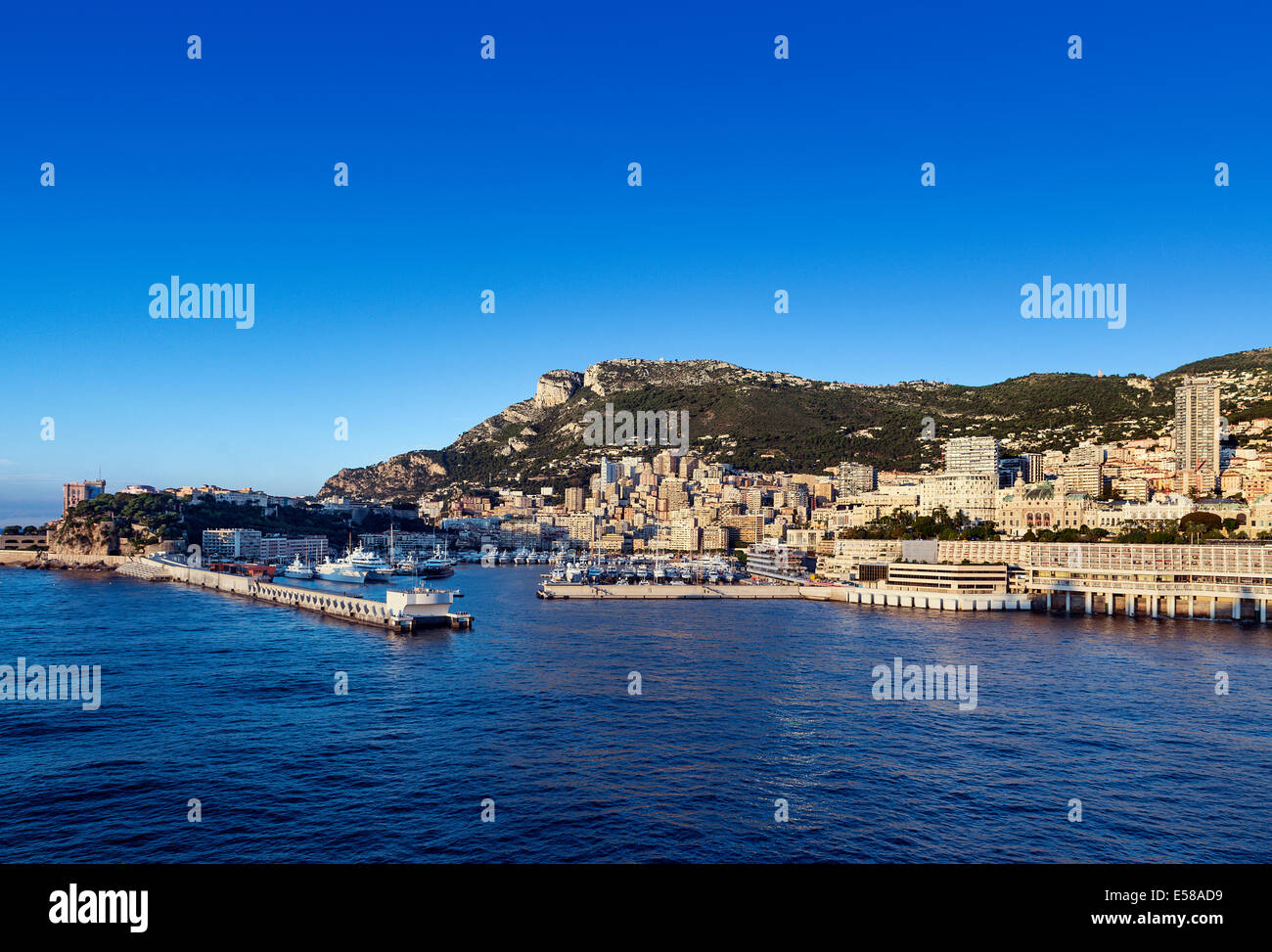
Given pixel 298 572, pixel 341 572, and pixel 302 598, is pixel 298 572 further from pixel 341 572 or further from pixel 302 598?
pixel 302 598

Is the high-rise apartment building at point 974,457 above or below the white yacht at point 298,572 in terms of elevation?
above

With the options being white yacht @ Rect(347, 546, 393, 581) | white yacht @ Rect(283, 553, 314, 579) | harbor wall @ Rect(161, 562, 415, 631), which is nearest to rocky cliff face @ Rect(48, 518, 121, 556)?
harbor wall @ Rect(161, 562, 415, 631)

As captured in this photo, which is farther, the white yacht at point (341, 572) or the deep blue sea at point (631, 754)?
the white yacht at point (341, 572)

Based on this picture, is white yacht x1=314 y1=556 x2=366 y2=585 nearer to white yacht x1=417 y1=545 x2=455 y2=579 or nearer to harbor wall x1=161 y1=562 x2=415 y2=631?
white yacht x1=417 y1=545 x2=455 y2=579

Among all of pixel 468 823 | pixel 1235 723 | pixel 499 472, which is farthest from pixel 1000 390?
pixel 468 823

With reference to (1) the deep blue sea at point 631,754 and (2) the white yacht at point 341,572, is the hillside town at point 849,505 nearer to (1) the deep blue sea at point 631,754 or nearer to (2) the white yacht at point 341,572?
(2) the white yacht at point 341,572

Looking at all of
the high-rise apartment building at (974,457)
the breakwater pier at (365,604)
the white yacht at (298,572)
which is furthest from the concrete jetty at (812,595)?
the high-rise apartment building at (974,457)
